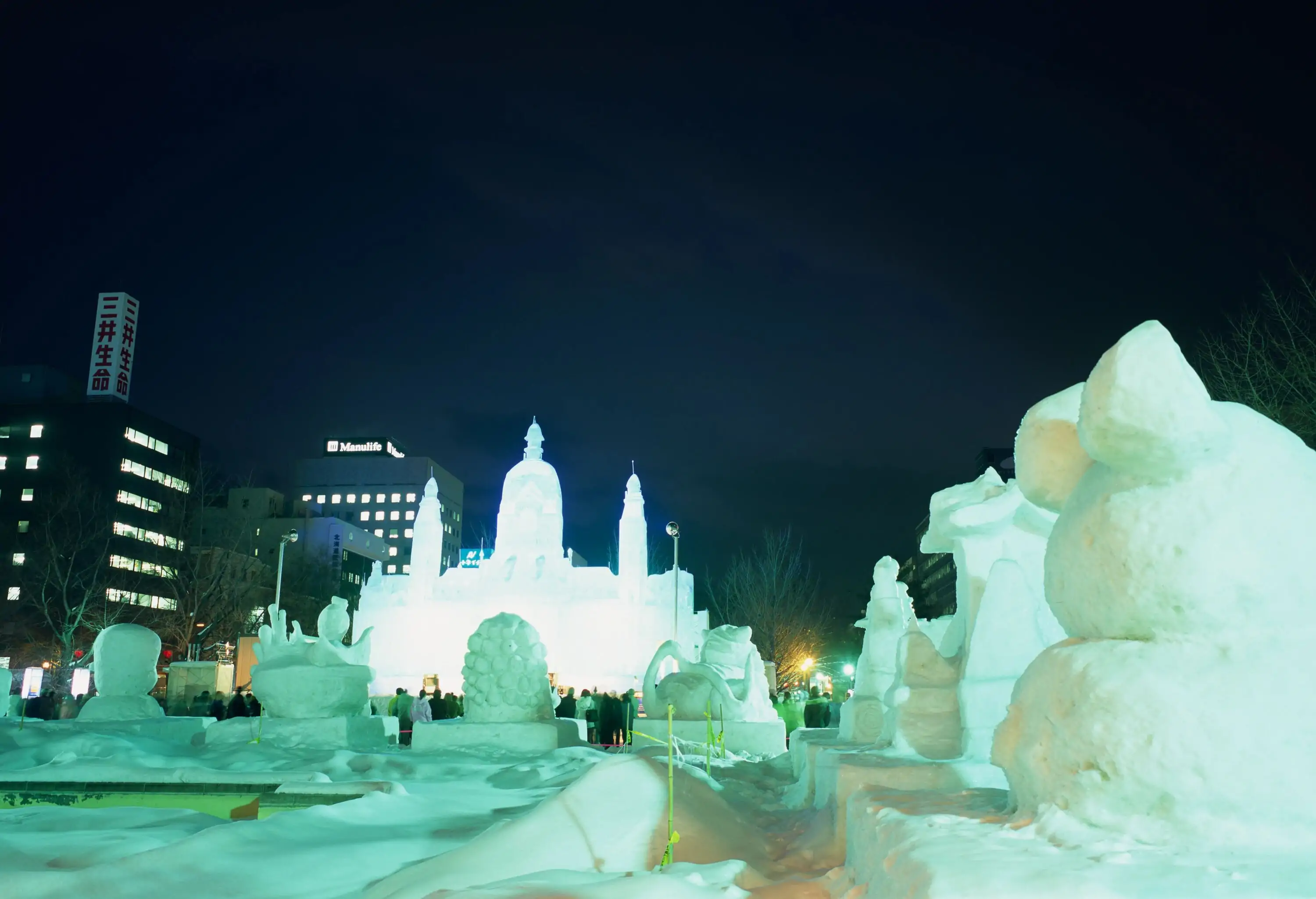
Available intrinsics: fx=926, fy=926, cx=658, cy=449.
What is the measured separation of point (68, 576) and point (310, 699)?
Answer: 2104 centimetres

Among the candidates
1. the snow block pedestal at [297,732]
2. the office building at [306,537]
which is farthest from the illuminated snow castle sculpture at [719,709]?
the office building at [306,537]

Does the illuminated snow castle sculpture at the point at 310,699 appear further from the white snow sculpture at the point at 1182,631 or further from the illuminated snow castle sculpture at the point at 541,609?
the illuminated snow castle sculpture at the point at 541,609

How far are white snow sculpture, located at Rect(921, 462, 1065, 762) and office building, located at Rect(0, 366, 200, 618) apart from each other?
52.8m

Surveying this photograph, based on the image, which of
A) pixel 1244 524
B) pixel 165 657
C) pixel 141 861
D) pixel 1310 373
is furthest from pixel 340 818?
pixel 165 657

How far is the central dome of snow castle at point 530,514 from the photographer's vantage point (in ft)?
149

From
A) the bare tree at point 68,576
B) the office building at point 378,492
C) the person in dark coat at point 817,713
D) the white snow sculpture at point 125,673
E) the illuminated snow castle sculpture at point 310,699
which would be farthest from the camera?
the office building at point 378,492

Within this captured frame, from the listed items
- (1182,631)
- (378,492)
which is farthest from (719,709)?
(378,492)

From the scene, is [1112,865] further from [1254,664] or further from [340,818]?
→ [340,818]

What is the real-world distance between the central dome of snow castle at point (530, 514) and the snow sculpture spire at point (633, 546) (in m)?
4.28

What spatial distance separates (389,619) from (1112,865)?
42.3 m

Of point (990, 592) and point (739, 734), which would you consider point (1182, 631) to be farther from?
point (739, 734)

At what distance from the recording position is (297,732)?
12867mm

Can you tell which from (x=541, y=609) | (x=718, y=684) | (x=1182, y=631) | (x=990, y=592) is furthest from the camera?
(x=541, y=609)

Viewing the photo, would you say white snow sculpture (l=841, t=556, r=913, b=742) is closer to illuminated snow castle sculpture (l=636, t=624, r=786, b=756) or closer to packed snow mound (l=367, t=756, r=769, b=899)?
packed snow mound (l=367, t=756, r=769, b=899)
